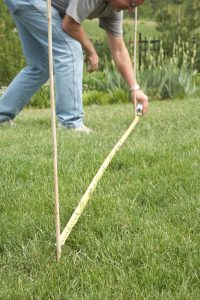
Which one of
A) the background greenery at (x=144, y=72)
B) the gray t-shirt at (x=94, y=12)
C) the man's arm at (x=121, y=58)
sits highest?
the gray t-shirt at (x=94, y=12)

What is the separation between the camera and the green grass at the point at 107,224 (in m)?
1.52

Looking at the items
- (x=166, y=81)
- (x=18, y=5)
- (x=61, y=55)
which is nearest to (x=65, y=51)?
(x=61, y=55)

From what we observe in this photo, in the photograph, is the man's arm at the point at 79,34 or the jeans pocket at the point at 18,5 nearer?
the man's arm at the point at 79,34

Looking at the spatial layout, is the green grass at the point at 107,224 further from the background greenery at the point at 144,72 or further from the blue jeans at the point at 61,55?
the background greenery at the point at 144,72

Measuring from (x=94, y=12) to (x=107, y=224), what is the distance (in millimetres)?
2133

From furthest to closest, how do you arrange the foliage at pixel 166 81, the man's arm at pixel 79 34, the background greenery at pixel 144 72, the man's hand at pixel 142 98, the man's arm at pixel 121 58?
the background greenery at pixel 144 72, the foliage at pixel 166 81, the man's arm at pixel 121 58, the man's arm at pixel 79 34, the man's hand at pixel 142 98

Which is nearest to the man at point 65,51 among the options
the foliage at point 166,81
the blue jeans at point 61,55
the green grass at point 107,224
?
the blue jeans at point 61,55

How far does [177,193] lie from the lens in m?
2.23

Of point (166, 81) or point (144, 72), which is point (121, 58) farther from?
point (166, 81)

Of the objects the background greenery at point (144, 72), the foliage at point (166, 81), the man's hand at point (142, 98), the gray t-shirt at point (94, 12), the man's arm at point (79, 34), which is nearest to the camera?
the gray t-shirt at point (94, 12)

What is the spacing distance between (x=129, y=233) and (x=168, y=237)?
144mm

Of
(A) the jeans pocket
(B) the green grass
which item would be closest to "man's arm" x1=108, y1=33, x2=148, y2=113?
(A) the jeans pocket

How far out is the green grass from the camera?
152 centimetres

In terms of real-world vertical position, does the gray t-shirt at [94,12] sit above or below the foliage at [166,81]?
above
